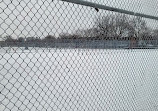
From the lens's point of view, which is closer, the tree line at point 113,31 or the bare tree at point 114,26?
the tree line at point 113,31

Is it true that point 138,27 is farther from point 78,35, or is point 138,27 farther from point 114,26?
point 78,35

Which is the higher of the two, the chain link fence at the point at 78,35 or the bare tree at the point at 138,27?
the bare tree at the point at 138,27

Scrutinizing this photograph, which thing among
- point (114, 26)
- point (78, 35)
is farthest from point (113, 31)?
point (78, 35)

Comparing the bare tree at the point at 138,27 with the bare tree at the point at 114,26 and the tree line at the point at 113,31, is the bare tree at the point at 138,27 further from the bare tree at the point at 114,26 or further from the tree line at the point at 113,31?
the bare tree at the point at 114,26

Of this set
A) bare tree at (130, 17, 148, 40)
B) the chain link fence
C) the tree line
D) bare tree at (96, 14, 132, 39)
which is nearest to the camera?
the chain link fence

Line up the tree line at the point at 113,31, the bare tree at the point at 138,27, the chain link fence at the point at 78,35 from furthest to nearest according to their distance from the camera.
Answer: the bare tree at the point at 138,27
the tree line at the point at 113,31
the chain link fence at the point at 78,35

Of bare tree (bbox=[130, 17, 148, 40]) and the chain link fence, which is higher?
bare tree (bbox=[130, 17, 148, 40])

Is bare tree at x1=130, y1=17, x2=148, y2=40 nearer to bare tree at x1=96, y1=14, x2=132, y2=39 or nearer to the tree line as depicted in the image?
the tree line

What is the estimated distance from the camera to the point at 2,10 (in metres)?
2.05

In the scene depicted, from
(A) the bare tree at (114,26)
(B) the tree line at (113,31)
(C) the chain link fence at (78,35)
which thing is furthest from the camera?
(A) the bare tree at (114,26)

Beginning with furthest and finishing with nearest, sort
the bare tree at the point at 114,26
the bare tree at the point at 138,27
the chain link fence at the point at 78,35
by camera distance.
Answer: the bare tree at the point at 138,27
the bare tree at the point at 114,26
the chain link fence at the point at 78,35

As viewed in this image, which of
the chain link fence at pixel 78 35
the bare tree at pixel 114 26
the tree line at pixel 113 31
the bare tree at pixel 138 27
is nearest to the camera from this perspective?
the chain link fence at pixel 78 35

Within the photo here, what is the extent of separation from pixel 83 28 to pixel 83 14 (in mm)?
320

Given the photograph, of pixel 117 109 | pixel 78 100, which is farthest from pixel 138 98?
pixel 78 100
